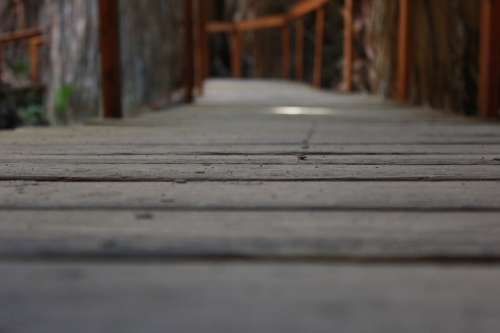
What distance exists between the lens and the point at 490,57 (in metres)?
2.88

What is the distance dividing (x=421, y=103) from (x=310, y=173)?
296 cm

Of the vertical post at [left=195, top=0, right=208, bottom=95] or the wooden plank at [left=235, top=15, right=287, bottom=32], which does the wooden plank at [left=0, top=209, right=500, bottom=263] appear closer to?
the vertical post at [left=195, top=0, right=208, bottom=95]

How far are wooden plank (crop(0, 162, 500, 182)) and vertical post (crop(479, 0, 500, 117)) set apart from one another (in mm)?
1538

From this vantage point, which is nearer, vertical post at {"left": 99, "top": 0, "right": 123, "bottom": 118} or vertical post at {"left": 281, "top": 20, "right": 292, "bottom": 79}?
vertical post at {"left": 99, "top": 0, "right": 123, "bottom": 118}

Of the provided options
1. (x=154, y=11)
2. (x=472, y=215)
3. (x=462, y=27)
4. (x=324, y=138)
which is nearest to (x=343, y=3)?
(x=154, y=11)

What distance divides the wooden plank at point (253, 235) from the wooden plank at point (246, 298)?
0.04m

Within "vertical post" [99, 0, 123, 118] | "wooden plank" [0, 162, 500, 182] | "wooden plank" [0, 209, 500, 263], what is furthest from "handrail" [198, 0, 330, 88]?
"wooden plank" [0, 209, 500, 263]

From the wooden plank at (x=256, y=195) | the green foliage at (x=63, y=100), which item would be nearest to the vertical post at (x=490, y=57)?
the wooden plank at (x=256, y=195)

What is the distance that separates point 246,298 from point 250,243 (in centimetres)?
17

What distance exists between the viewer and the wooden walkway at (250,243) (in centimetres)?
57

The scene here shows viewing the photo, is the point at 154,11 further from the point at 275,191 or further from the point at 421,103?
the point at 275,191

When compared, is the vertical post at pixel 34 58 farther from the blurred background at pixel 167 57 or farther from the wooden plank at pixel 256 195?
the wooden plank at pixel 256 195

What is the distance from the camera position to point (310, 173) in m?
1.37

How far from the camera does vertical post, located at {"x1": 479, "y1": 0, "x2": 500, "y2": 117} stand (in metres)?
2.86
